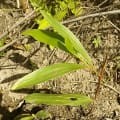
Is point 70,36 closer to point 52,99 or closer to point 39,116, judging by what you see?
point 52,99

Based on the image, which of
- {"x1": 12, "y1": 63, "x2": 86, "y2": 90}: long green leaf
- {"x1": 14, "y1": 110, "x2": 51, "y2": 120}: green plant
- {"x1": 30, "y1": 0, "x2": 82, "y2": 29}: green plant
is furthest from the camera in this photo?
{"x1": 30, "y1": 0, "x2": 82, "y2": 29}: green plant

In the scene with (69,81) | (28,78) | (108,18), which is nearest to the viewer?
(28,78)

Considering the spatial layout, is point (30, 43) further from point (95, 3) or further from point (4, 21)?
point (95, 3)

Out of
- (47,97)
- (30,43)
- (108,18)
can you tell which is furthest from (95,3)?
(47,97)

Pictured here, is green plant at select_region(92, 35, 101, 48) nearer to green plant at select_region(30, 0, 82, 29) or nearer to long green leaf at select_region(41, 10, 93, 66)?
green plant at select_region(30, 0, 82, 29)

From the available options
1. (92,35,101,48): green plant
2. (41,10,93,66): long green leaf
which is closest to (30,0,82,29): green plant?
(92,35,101,48): green plant

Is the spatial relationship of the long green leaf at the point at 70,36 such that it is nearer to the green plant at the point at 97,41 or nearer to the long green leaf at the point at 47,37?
the long green leaf at the point at 47,37

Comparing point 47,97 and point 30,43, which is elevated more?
point 30,43

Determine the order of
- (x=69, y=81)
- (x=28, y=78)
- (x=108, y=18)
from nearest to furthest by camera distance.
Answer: (x=28, y=78)
(x=69, y=81)
(x=108, y=18)
